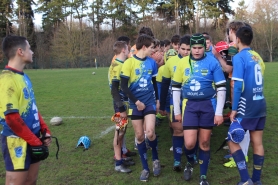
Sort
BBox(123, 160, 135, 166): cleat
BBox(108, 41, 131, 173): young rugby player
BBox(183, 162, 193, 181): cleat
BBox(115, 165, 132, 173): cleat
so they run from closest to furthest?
BBox(183, 162, 193, 181): cleat → BBox(108, 41, 131, 173): young rugby player → BBox(115, 165, 132, 173): cleat → BBox(123, 160, 135, 166): cleat

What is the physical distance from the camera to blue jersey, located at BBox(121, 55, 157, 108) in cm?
442

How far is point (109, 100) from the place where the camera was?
1178 cm

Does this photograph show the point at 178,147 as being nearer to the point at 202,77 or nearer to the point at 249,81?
the point at 202,77

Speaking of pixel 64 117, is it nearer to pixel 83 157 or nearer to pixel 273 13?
pixel 83 157

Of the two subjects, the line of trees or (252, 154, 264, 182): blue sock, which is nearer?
(252, 154, 264, 182): blue sock

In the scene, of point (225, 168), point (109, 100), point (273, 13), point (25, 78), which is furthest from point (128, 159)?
point (273, 13)

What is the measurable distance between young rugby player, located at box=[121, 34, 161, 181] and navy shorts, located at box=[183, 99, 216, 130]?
0.63m

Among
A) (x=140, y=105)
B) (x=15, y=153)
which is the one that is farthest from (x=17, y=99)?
(x=140, y=105)

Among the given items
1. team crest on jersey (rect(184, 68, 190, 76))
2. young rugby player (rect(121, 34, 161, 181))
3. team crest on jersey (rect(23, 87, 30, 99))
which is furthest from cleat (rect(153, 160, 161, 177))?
team crest on jersey (rect(23, 87, 30, 99))

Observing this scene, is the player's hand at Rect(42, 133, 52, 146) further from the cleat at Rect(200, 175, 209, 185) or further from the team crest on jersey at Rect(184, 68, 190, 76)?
the cleat at Rect(200, 175, 209, 185)

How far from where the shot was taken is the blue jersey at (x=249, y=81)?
364cm

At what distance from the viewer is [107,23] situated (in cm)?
5825

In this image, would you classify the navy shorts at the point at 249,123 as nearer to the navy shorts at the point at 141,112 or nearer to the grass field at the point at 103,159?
the grass field at the point at 103,159

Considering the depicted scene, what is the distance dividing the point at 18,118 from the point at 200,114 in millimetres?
2340
